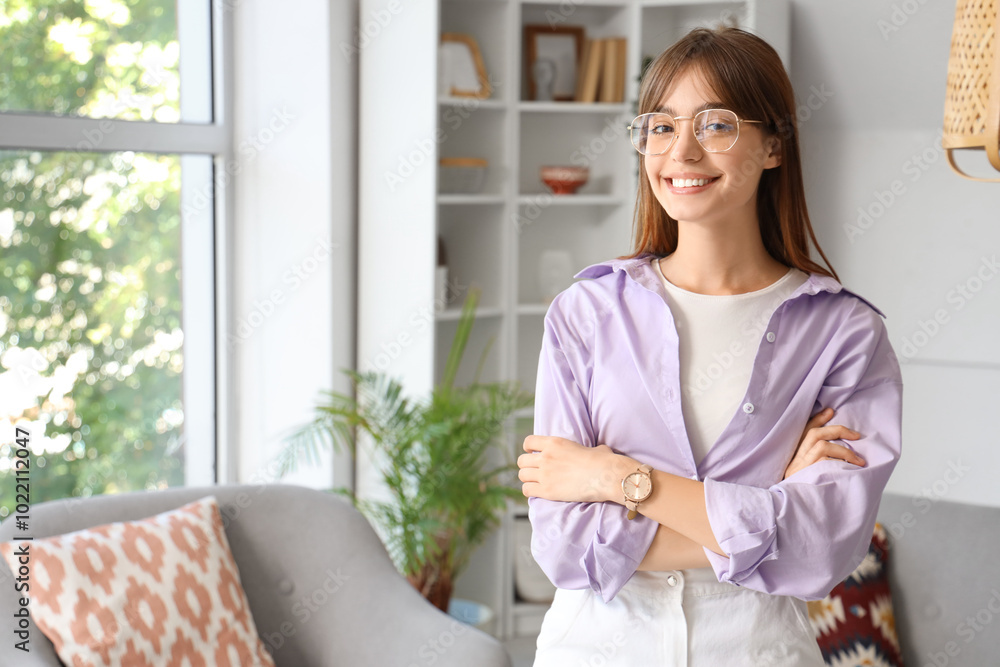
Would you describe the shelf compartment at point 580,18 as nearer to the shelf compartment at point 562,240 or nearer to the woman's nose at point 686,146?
the shelf compartment at point 562,240

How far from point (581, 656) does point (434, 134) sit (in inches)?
78.8

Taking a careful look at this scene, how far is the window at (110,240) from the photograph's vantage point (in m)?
2.69

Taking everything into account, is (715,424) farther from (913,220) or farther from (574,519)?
(913,220)

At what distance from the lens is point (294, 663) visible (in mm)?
1948

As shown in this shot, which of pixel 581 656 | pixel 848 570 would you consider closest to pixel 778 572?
pixel 848 570

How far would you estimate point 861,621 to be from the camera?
6.43 ft

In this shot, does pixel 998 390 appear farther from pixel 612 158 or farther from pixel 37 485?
pixel 37 485

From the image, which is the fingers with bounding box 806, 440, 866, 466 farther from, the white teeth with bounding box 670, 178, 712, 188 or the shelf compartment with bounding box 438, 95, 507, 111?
the shelf compartment with bounding box 438, 95, 507, 111

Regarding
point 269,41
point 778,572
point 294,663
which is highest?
point 269,41

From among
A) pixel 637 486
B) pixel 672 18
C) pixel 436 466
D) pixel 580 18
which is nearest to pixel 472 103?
pixel 580 18

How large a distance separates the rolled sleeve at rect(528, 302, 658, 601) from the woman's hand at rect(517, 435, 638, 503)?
0.02 m

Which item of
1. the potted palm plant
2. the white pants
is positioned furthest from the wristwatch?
the potted palm plant

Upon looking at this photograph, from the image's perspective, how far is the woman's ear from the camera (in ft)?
4.00

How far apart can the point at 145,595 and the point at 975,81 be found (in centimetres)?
160
